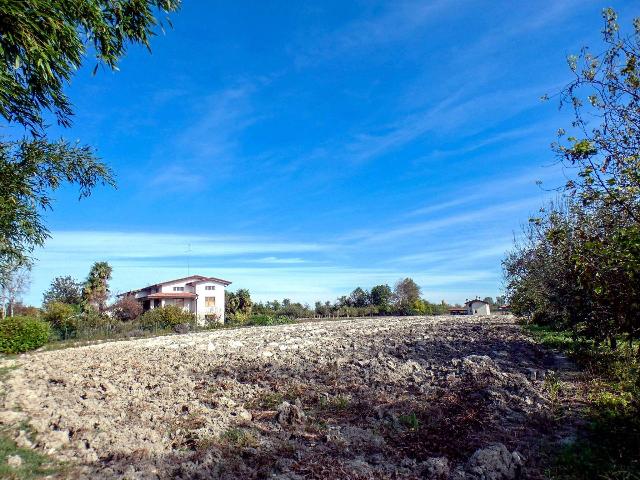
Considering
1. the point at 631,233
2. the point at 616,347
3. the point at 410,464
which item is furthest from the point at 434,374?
the point at 616,347

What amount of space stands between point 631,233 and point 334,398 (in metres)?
5.13

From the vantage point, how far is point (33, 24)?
16.6ft

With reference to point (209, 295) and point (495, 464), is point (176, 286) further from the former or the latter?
point (495, 464)

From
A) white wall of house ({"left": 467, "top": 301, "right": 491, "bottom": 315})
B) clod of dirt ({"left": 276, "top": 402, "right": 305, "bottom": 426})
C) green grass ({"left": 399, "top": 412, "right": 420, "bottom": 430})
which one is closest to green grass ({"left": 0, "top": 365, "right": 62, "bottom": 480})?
clod of dirt ({"left": 276, "top": 402, "right": 305, "bottom": 426})

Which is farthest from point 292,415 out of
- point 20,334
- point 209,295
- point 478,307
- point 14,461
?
point 478,307

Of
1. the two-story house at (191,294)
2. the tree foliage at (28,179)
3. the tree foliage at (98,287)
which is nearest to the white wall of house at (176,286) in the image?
the two-story house at (191,294)

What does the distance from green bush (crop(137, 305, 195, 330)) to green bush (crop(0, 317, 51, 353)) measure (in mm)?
8479

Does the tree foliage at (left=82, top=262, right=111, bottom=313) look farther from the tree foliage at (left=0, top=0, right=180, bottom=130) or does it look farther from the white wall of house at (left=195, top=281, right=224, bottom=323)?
the tree foliage at (left=0, top=0, right=180, bottom=130)

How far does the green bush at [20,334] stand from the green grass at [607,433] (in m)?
17.9

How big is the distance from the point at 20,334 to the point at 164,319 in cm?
1088

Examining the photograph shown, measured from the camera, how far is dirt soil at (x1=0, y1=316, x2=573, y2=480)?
514 centimetres

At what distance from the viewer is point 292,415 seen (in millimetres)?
6590

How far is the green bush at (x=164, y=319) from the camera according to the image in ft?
86.1

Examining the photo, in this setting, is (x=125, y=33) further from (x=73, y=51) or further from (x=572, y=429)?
(x=572, y=429)
